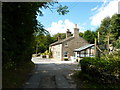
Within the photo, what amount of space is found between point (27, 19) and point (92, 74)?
4692mm

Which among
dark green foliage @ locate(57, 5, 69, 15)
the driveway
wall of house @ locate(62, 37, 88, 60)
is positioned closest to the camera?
the driveway

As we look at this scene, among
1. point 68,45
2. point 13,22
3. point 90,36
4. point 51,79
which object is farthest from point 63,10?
point 90,36

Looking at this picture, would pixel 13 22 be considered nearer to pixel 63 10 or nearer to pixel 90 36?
pixel 63 10

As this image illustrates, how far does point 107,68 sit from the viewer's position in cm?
730

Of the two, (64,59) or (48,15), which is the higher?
(48,15)

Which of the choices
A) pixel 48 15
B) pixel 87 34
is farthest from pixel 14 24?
pixel 87 34

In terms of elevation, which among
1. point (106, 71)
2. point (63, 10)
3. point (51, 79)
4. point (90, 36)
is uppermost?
point (90, 36)

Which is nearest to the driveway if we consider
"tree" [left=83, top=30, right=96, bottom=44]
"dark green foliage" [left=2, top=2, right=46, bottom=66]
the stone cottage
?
"dark green foliage" [left=2, top=2, right=46, bottom=66]

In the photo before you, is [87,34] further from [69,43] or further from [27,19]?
[27,19]

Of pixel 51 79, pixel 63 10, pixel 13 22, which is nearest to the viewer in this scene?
pixel 13 22

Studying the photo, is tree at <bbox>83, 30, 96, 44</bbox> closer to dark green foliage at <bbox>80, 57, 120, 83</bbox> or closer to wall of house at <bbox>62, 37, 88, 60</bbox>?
wall of house at <bbox>62, 37, 88, 60</bbox>

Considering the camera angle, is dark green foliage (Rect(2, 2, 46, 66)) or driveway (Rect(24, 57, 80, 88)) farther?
driveway (Rect(24, 57, 80, 88))

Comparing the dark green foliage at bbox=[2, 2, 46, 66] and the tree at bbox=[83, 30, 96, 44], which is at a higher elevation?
the tree at bbox=[83, 30, 96, 44]

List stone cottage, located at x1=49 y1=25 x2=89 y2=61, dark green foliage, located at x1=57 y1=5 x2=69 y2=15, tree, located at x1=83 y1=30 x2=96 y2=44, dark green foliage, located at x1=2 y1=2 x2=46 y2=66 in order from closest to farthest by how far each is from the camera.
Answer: dark green foliage, located at x1=2 y1=2 x2=46 y2=66 < dark green foliage, located at x1=57 y1=5 x2=69 y2=15 < stone cottage, located at x1=49 y1=25 x2=89 y2=61 < tree, located at x1=83 y1=30 x2=96 y2=44
